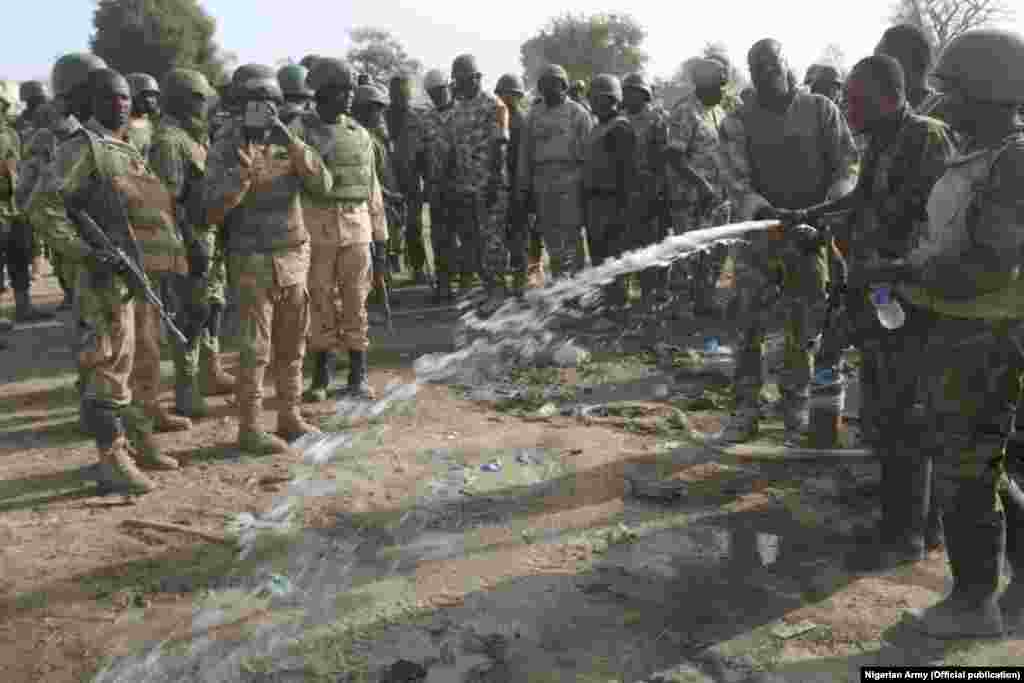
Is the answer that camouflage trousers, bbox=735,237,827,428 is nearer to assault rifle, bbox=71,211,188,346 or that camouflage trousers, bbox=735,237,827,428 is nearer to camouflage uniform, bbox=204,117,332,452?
camouflage uniform, bbox=204,117,332,452

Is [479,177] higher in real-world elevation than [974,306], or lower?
higher

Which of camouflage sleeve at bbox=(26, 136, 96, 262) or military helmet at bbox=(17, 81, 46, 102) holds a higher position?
military helmet at bbox=(17, 81, 46, 102)

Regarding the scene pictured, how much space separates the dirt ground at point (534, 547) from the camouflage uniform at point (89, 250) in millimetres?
486

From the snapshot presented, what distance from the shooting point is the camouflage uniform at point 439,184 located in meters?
9.92

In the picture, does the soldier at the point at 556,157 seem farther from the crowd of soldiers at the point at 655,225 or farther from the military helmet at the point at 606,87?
the military helmet at the point at 606,87

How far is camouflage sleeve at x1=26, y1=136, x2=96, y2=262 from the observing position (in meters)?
4.65

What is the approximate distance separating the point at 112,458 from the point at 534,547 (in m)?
2.51

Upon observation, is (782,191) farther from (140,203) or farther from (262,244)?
(140,203)

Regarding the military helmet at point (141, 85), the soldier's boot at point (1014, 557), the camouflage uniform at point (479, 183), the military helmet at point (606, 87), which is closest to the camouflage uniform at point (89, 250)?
A: the military helmet at point (141, 85)

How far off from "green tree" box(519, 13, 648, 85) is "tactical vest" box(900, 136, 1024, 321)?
2204 inches

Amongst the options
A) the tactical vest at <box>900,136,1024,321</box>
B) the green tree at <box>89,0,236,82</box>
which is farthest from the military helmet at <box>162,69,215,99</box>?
the green tree at <box>89,0,236,82</box>

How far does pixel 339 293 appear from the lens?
22.0ft

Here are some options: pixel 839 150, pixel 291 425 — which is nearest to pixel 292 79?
pixel 291 425

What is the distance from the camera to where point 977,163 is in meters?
3.10
